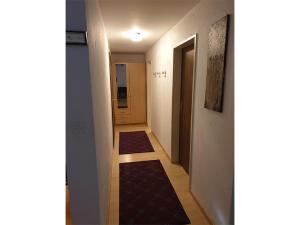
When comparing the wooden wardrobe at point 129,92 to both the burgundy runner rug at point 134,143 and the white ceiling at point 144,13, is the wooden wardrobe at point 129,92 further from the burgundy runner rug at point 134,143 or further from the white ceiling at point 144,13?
the white ceiling at point 144,13

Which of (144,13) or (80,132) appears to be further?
(144,13)

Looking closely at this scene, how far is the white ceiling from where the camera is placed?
6.09 feet

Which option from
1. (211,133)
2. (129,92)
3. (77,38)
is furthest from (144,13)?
(129,92)

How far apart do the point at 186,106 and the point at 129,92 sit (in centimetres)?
319

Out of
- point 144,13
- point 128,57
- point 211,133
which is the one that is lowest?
point 211,133

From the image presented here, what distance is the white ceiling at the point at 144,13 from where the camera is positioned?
1.86m

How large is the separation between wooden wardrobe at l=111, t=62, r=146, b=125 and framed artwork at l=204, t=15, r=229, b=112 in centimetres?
400

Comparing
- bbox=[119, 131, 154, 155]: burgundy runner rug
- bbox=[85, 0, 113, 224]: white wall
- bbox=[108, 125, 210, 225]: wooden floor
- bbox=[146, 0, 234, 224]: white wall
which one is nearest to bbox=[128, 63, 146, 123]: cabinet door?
bbox=[119, 131, 154, 155]: burgundy runner rug

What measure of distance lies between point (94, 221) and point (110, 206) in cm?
76

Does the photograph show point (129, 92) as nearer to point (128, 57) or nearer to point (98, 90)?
point (128, 57)

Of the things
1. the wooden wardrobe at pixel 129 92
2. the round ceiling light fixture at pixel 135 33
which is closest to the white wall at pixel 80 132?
the round ceiling light fixture at pixel 135 33

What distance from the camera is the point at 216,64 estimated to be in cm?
151
